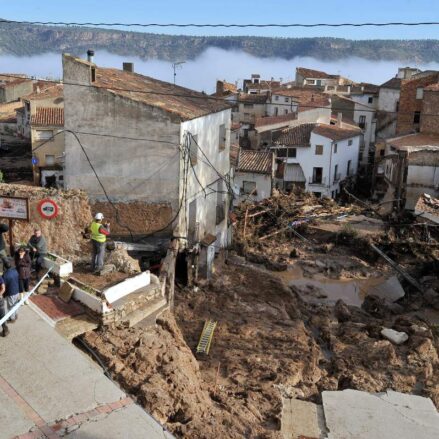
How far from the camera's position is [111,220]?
18641 mm

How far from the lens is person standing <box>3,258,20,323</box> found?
436 inches

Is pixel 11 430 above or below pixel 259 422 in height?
above

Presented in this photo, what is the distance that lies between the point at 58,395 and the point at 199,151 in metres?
12.2

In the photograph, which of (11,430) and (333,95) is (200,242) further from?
(333,95)

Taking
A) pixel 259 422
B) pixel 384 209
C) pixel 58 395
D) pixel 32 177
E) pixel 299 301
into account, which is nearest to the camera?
pixel 58 395

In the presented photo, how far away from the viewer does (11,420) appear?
863 centimetres

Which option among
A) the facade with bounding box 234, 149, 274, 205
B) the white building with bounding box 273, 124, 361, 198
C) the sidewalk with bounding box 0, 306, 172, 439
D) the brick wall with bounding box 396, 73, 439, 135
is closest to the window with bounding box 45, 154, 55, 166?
the facade with bounding box 234, 149, 274, 205

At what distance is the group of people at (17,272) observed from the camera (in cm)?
1105

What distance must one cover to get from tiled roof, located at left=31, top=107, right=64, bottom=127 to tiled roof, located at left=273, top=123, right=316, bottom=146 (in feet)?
62.6

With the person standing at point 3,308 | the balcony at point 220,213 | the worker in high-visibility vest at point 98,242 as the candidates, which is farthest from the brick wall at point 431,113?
the person standing at point 3,308

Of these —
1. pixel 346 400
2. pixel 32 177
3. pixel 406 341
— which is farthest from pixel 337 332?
pixel 32 177

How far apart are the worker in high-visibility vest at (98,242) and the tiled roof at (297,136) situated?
127 feet

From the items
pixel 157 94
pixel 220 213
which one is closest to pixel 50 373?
pixel 157 94

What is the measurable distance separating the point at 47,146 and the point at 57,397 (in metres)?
37.0
